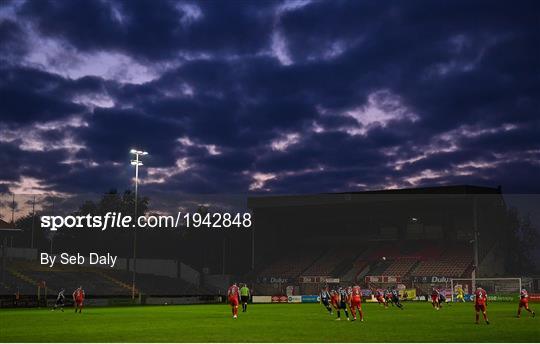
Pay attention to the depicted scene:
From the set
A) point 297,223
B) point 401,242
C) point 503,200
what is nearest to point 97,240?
point 297,223

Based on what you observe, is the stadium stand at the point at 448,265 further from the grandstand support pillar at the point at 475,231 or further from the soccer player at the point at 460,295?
the soccer player at the point at 460,295

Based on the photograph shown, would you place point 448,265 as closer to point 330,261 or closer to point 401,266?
point 401,266

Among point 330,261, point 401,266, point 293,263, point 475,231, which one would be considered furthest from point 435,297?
point 293,263

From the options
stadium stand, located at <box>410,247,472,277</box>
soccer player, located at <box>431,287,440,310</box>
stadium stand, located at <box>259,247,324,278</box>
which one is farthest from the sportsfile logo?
soccer player, located at <box>431,287,440,310</box>

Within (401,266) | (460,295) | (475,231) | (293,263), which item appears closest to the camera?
(460,295)

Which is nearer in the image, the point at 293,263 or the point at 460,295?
the point at 460,295

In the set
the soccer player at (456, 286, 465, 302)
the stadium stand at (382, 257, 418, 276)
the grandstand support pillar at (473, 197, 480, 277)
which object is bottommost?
the soccer player at (456, 286, 465, 302)

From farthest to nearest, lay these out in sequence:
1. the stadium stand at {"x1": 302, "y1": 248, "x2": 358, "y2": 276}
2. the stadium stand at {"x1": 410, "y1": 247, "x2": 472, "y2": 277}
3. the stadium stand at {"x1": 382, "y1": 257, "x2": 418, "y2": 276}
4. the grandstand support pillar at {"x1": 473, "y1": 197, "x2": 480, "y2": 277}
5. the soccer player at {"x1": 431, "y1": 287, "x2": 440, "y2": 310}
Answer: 1. the stadium stand at {"x1": 302, "y1": 248, "x2": 358, "y2": 276}
2. the stadium stand at {"x1": 382, "y1": 257, "x2": 418, "y2": 276}
3. the stadium stand at {"x1": 410, "y1": 247, "x2": 472, "y2": 277}
4. the grandstand support pillar at {"x1": 473, "y1": 197, "x2": 480, "y2": 277}
5. the soccer player at {"x1": 431, "y1": 287, "x2": 440, "y2": 310}

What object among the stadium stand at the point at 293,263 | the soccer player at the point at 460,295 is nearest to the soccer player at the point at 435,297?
the soccer player at the point at 460,295

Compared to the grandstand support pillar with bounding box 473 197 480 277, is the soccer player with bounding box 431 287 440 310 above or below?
below

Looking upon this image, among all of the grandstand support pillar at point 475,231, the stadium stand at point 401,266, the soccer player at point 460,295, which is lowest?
the soccer player at point 460,295

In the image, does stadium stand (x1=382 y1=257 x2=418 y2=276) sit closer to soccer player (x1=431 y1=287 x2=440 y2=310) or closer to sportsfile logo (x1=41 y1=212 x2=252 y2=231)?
sportsfile logo (x1=41 y1=212 x2=252 y2=231)

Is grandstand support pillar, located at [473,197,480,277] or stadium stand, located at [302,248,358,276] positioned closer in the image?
grandstand support pillar, located at [473,197,480,277]

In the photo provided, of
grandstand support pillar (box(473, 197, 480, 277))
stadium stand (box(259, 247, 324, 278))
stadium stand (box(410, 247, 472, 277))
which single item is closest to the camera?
grandstand support pillar (box(473, 197, 480, 277))
